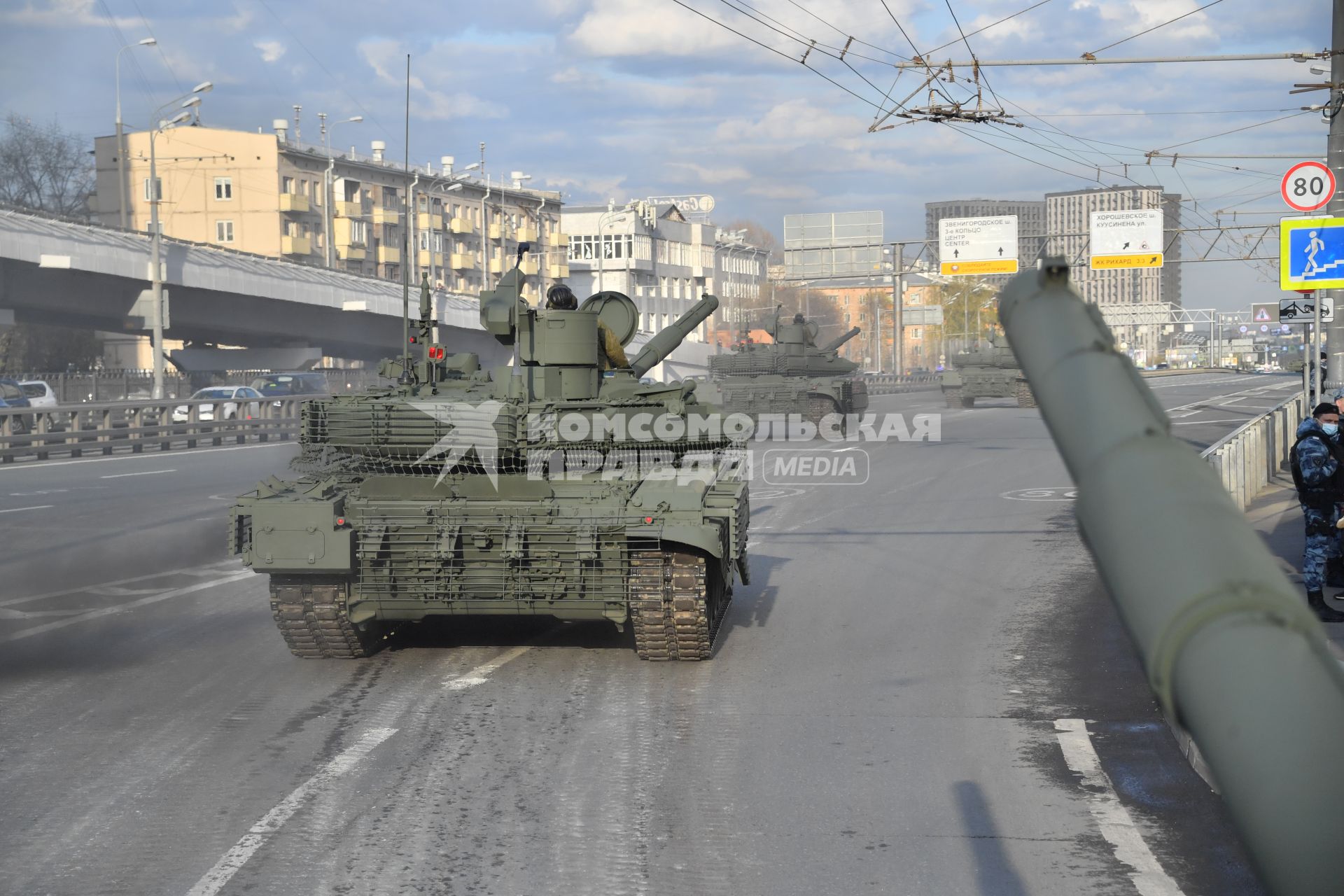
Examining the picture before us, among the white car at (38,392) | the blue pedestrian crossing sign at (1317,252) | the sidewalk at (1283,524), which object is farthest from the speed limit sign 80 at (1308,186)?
the white car at (38,392)

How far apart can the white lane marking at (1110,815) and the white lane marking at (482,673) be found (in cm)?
349

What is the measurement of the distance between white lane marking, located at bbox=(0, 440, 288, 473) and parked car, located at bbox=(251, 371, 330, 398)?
8261 mm

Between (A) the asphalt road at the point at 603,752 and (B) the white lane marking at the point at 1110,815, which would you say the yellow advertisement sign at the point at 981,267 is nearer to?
(A) the asphalt road at the point at 603,752

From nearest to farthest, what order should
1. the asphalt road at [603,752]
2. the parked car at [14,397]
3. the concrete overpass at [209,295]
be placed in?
the asphalt road at [603,752], the parked car at [14,397], the concrete overpass at [209,295]

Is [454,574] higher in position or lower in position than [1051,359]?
lower

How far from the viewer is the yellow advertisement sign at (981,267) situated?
43.0 meters

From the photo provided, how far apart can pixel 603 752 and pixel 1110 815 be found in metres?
2.46

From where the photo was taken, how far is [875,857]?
5.63 meters

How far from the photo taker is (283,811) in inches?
244

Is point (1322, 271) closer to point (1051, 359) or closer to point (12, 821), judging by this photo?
point (12, 821)

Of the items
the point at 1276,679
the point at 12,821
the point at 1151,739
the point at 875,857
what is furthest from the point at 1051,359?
the point at 1151,739

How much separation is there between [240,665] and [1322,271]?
13.8 m

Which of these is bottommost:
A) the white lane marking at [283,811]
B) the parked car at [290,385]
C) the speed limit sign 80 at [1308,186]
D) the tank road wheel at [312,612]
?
the white lane marking at [283,811]

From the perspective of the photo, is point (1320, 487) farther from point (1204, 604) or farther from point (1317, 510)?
Result: point (1204, 604)
